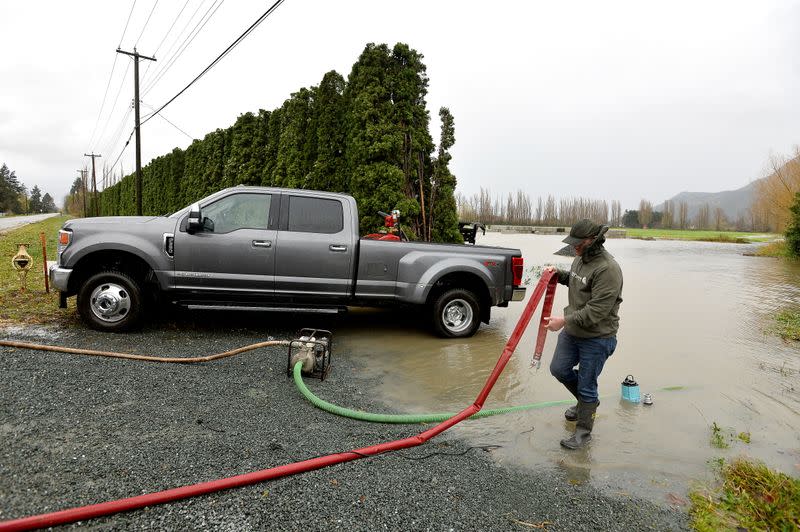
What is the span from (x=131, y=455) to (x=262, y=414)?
3.39ft

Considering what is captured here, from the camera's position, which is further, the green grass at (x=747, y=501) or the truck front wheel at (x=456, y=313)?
the truck front wheel at (x=456, y=313)

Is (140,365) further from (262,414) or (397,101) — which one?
(397,101)

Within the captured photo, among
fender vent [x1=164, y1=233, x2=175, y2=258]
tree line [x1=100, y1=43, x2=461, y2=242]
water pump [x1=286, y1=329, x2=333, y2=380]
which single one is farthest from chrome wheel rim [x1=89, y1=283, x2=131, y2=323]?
tree line [x1=100, y1=43, x2=461, y2=242]

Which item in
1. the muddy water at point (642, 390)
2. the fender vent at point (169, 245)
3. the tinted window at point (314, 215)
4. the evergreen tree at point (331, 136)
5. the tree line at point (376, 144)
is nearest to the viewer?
the muddy water at point (642, 390)

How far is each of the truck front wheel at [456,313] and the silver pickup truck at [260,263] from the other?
2 centimetres

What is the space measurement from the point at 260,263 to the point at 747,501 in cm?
532

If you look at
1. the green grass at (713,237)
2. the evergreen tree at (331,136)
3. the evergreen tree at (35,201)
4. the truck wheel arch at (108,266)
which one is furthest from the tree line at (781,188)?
the evergreen tree at (35,201)

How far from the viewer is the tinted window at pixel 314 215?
21.4 ft

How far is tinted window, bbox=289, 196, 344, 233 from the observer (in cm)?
653

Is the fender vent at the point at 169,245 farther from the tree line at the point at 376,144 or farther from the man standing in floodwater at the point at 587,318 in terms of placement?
the tree line at the point at 376,144

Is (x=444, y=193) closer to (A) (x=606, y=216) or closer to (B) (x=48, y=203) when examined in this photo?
(A) (x=606, y=216)

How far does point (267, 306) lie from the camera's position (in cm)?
635

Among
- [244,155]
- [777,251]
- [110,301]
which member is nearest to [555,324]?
[110,301]

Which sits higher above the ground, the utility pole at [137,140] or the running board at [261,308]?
the utility pole at [137,140]
